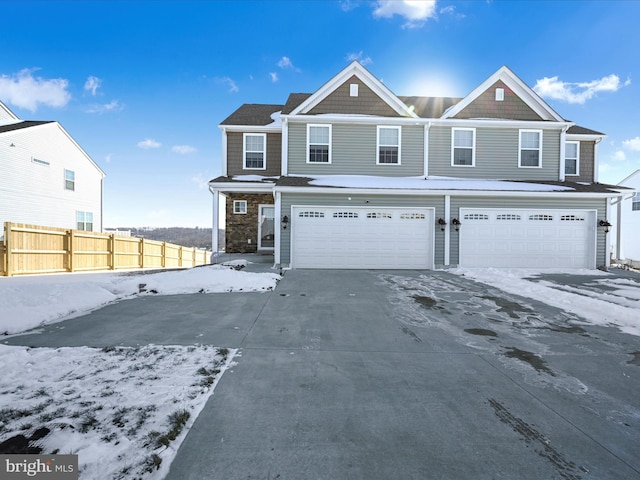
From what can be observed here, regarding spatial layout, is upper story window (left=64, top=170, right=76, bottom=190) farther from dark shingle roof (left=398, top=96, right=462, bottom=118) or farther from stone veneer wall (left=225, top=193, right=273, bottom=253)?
dark shingle roof (left=398, top=96, right=462, bottom=118)

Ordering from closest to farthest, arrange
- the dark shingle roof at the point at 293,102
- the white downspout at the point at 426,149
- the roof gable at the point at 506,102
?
the white downspout at the point at 426,149 < the dark shingle roof at the point at 293,102 < the roof gable at the point at 506,102

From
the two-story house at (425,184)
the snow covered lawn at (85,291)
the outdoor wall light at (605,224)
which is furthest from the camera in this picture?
the outdoor wall light at (605,224)

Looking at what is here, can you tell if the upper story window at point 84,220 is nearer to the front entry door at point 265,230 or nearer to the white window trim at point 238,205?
the white window trim at point 238,205

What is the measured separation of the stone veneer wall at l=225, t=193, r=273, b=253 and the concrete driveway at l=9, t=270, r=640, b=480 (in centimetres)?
926

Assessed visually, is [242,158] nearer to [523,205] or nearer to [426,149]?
[426,149]

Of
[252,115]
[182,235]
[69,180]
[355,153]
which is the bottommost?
[182,235]

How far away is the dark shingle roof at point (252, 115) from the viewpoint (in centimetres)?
1455

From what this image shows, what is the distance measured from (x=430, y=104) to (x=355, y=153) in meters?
5.76

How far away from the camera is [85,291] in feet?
20.2

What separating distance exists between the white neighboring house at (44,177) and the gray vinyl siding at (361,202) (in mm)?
14030

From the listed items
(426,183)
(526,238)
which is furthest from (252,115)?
(526,238)

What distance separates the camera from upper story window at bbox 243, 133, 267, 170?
14.4m

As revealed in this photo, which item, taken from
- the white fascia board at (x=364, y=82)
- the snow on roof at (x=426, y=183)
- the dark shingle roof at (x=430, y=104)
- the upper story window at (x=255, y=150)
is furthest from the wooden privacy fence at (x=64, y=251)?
the dark shingle roof at (x=430, y=104)

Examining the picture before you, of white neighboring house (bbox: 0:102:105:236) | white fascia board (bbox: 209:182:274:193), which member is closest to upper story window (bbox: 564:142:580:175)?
white fascia board (bbox: 209:182:274:193)
